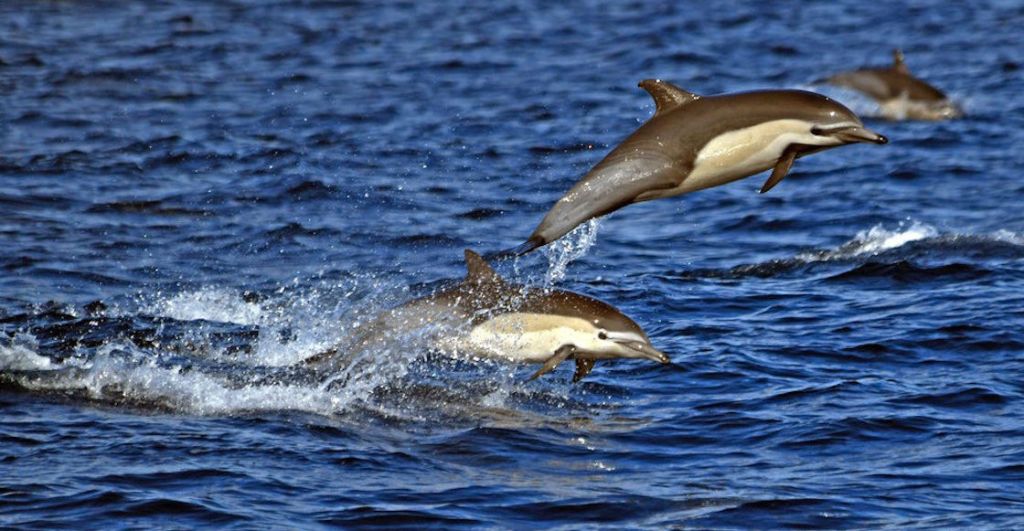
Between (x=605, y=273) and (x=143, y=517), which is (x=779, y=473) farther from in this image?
(x=605, y=273)

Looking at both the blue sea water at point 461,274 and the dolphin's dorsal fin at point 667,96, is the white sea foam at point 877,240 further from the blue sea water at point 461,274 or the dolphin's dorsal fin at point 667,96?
the dolphin's dorsal fin at point 667,96

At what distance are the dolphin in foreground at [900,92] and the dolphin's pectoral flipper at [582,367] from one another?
11457 millimetres

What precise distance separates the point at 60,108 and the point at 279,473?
532 inches

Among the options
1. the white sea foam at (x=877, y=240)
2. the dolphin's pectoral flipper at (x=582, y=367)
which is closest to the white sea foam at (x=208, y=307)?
the dolphin's pectoral flipper at (x=582, y=367)

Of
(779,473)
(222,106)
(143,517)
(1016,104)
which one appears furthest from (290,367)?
(1016,104)

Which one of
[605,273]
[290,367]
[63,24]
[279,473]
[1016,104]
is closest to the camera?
[279,473]

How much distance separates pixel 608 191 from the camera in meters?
9.06

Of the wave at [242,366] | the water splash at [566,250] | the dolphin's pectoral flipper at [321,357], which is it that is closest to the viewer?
the wave at [242,366]

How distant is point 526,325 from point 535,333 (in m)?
0.08

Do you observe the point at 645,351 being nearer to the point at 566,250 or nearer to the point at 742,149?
the point at 742,149

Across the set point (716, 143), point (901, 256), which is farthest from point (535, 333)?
point (901, 256)

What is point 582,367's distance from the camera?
36.4ft

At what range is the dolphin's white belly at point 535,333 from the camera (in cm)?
1096

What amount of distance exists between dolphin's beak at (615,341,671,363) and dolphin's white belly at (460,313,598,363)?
22 cm
